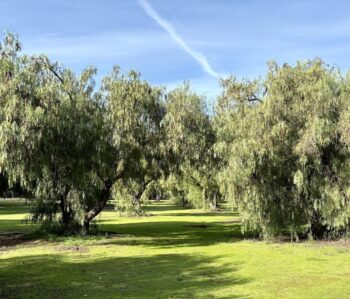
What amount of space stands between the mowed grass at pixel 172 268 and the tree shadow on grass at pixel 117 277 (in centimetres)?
2

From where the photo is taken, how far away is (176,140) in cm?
2273

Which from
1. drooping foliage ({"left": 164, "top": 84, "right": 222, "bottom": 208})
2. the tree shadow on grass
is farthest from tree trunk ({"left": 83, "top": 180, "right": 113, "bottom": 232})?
the tree shadow on grass

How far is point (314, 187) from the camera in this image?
1922 centimetres

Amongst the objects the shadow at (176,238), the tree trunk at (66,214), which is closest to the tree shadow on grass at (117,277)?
the shadow at (176,238)

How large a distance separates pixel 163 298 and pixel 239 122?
1194 centimetres

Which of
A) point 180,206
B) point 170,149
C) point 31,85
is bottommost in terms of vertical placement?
point 180,206

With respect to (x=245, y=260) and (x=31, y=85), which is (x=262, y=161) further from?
(x=31, y=85)

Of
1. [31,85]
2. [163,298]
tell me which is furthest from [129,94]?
[163,298]

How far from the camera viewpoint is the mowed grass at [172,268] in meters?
10.9

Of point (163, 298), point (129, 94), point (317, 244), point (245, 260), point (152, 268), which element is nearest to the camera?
point (163, 298)

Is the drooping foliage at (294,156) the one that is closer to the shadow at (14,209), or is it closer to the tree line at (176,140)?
the tree line at (176,140)

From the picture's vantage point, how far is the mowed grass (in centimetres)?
1088

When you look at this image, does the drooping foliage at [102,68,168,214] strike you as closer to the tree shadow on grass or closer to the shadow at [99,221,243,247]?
the shadow at [99,221,243,247]

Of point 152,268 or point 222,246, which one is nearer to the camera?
point 152,268
